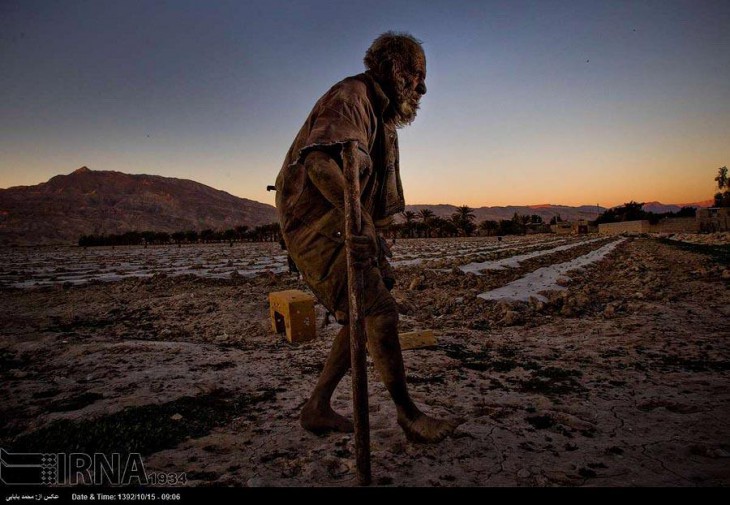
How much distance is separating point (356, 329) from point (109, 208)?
166 metres

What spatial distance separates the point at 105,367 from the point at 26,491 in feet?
4.82

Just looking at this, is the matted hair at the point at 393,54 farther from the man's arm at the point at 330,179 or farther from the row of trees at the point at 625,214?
the row of trees at the point at 625,214

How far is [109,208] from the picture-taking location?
132250mm

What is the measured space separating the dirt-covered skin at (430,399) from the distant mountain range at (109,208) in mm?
99258

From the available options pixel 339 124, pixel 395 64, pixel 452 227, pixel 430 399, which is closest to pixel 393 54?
pixel 395 64

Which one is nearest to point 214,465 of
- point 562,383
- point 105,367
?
point 105,367

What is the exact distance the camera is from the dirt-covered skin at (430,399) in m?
1.38

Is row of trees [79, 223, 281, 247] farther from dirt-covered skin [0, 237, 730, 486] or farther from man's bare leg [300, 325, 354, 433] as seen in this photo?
man's bare leg [300, 325, 354, 433]

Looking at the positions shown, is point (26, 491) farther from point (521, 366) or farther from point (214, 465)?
point (521, 366)

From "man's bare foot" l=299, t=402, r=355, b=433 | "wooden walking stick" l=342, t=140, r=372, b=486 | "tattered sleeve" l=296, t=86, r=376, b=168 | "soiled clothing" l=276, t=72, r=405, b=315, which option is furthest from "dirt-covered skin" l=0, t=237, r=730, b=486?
"tattered sleeve" l=296, t=86, r=376, b=168

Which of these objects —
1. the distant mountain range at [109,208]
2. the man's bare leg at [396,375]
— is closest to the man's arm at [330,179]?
the man's bare leg at [396,375]

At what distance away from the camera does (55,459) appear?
1439 millimetres

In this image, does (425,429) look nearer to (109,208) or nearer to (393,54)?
(393,54)

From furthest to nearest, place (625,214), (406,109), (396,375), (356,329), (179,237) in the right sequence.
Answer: (625,214) < (179,237) < (406,109) < (396,375) < (356,329)
